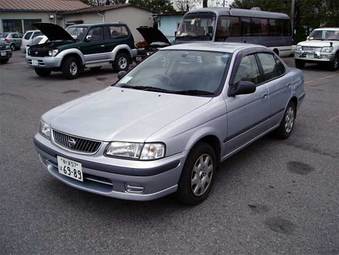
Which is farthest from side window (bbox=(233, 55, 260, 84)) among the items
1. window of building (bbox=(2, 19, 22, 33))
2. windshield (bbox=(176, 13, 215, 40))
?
window of building (bbox=(2, 19, 22, 33))

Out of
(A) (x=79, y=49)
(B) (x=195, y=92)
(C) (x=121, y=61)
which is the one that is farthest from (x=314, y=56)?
(B) (x=195, y=92)

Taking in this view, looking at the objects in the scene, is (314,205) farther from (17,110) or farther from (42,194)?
(17,110)

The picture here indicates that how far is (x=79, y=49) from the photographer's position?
43.1ft

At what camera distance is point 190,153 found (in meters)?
3.53

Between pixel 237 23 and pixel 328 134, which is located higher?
pixel 237 23

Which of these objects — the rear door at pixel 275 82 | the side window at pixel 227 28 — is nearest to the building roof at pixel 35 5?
the side window at pixel 227 28

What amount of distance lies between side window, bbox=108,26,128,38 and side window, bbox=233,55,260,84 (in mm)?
10357

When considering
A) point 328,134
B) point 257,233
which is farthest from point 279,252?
point 328,134

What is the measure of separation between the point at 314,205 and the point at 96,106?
2419mm

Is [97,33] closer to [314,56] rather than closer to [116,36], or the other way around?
[116,36]

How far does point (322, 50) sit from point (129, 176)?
13.7 metres

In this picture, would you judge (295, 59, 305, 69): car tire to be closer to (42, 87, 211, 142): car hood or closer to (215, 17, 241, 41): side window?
(215, 17, 241, 41): side window

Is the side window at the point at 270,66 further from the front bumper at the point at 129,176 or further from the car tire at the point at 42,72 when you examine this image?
the car tire at the point at 42,72

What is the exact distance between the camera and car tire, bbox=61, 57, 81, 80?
42.3 ft
